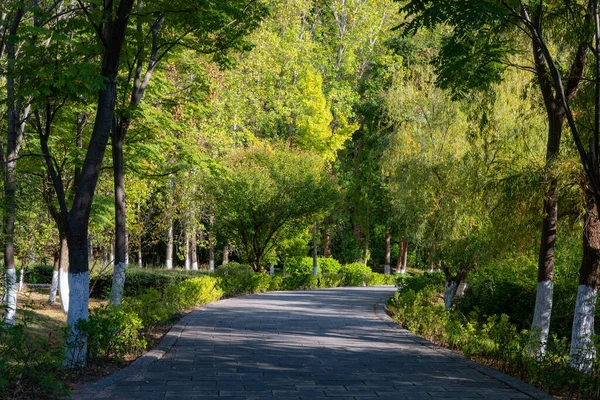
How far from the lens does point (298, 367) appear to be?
31.9ft

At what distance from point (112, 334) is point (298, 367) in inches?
115

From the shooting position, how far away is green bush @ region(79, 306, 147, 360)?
30.7 feet

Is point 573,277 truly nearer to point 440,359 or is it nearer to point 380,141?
point 440,359

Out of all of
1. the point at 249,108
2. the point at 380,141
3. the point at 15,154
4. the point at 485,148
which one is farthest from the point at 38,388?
the point at 380,141

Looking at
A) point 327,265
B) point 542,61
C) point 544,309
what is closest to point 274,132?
point 327,265

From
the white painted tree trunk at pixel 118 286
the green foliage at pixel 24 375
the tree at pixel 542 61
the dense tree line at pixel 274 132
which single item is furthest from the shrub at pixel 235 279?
the green foliage at pixel 24 375

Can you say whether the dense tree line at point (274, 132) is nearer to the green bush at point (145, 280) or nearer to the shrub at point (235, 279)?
the green bush at point (145, 280)

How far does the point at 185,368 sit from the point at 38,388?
8.43ft

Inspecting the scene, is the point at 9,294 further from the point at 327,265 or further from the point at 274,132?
the point at 327,265

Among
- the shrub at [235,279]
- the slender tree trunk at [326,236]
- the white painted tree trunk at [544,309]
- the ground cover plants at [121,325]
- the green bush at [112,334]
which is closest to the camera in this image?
the ground cover plants at [121,325]

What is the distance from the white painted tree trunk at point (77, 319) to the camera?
890 cm

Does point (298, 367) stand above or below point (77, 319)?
below

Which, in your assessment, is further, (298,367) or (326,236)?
(326,236)

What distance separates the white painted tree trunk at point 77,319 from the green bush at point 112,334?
133 mm
